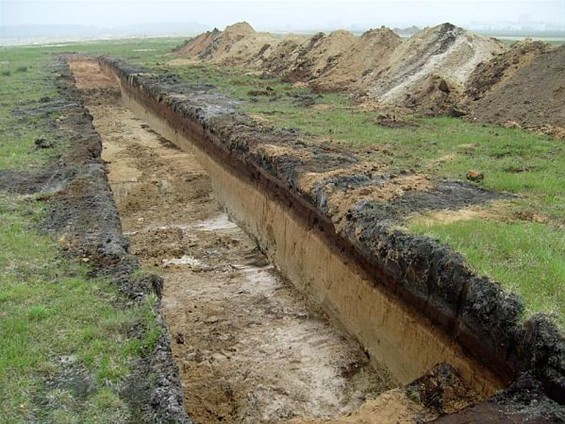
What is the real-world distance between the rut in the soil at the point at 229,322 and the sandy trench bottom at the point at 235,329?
0.01 metres

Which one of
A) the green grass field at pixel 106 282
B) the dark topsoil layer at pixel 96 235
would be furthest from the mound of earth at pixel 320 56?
the green grass field at pixel 106 282

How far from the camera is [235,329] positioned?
8383mm

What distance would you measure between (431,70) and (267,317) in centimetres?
1233

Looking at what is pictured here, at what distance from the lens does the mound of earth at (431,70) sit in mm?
17031

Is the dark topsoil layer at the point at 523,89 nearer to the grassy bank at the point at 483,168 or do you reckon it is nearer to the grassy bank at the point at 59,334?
the grassy bank at the point at 483,168

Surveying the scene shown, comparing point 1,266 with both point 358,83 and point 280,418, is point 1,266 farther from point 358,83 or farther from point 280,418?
point 358,83

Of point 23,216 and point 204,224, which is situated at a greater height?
point 23,216

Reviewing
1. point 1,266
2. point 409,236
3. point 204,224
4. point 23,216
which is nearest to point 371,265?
point 409,236

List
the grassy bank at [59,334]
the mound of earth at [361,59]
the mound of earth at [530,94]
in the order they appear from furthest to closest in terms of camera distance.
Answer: the mound of earth at [361,59]
the mound of earth at [530,94]
the grassy bank at [59,334]

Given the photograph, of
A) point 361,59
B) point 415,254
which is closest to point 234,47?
point 361,59

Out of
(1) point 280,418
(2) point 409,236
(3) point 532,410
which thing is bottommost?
(1) point 280,418

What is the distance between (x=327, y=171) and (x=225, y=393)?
13.5 ft

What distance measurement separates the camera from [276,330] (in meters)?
8.38

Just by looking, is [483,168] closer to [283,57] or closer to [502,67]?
[502,67]
